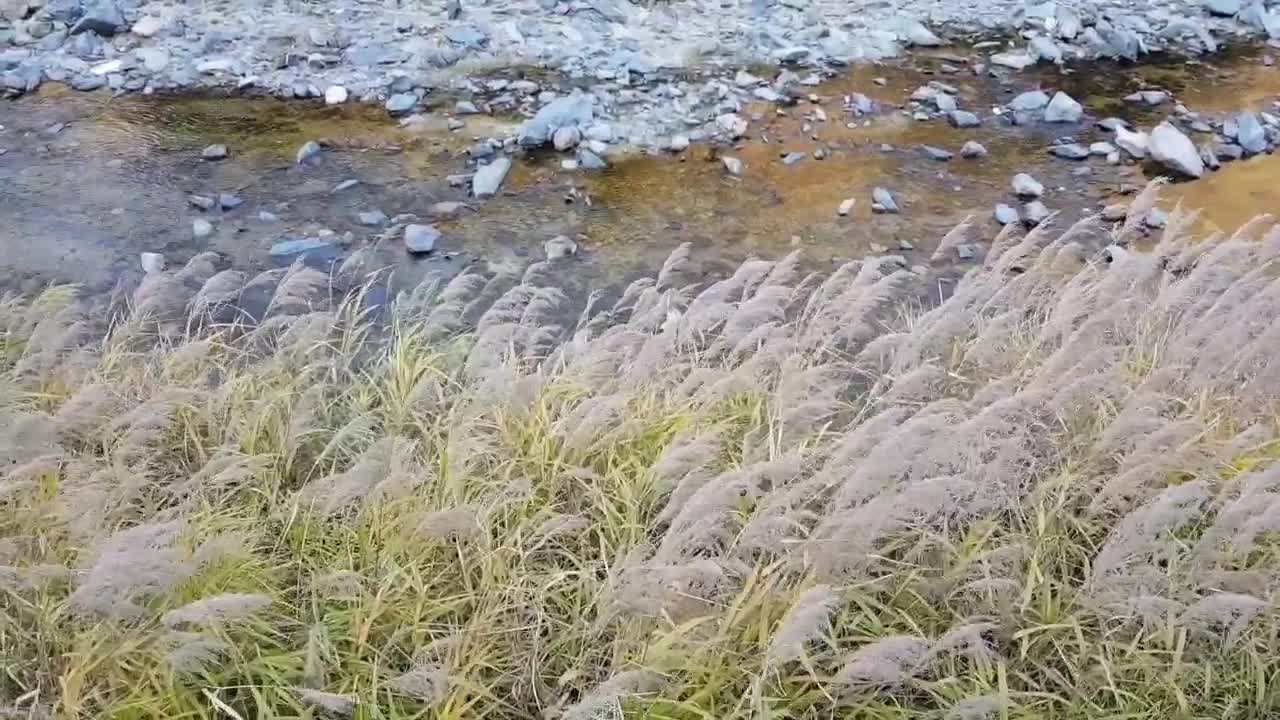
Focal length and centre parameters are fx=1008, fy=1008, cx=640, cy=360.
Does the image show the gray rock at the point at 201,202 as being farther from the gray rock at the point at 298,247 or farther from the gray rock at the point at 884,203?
the gray rock at the point at 884,203

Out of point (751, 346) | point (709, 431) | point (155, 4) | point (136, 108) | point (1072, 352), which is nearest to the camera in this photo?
point (709, 431)

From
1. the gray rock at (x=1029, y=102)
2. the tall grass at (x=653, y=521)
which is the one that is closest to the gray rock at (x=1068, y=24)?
the gray rock at (x=1029, y=102)

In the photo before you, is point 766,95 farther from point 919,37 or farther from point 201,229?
point 201,229

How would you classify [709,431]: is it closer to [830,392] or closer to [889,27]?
[830,392]

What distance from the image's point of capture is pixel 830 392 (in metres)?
3.26

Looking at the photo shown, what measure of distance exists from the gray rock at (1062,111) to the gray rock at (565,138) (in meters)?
2.85

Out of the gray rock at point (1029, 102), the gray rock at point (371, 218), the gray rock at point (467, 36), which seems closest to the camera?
the gray rock at point (371, 218)

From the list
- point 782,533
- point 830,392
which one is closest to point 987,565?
point 782,533

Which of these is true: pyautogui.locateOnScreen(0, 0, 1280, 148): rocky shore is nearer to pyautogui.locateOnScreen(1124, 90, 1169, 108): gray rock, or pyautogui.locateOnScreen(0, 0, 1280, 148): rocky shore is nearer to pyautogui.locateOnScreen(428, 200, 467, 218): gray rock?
pyautogui.locateOnScreen(1124, 90, 1169, 108): gray rock

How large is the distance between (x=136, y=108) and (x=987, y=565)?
212 inches

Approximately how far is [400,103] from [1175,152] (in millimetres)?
4403

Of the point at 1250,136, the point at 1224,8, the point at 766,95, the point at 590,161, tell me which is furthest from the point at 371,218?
the point at 1224,8

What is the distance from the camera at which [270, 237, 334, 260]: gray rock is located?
4691mm

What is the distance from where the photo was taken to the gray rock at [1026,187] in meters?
5.36
